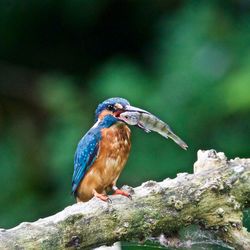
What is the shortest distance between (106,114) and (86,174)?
260 millimetres

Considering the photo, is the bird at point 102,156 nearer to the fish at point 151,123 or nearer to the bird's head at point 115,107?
the bird's head at point 115,107

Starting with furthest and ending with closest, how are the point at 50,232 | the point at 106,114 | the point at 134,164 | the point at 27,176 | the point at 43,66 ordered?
the point at 43,66 → the point at 27,176 → the point at 134,164 → the point at 106,114 → the point at 50,232

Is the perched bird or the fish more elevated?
the perched bird

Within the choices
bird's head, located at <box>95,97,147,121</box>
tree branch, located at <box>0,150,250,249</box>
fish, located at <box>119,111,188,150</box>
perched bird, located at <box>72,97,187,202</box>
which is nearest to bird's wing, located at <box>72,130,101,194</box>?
perched bird, located at <box>72,97,187,202</box>

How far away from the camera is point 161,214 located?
3.65m

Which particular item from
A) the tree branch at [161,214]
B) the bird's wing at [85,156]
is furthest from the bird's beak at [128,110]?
the tree branch at [161,214]

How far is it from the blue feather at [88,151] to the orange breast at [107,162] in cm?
2

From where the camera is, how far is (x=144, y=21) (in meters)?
7.31

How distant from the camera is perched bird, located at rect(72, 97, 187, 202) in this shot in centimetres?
418

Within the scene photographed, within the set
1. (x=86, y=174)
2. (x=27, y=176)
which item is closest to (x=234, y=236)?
(x=86, y=174)

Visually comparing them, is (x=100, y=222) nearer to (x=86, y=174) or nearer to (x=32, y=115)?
(x=86, y=174)

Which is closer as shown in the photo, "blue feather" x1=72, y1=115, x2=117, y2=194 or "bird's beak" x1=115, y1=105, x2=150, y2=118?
"bird's beak" x1=115, y1=105, x2=150, y2=118

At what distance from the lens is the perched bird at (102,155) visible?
418 cm

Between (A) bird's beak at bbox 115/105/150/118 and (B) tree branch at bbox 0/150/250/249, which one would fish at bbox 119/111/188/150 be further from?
(B) tree branch at bbox 0/150/250/249
